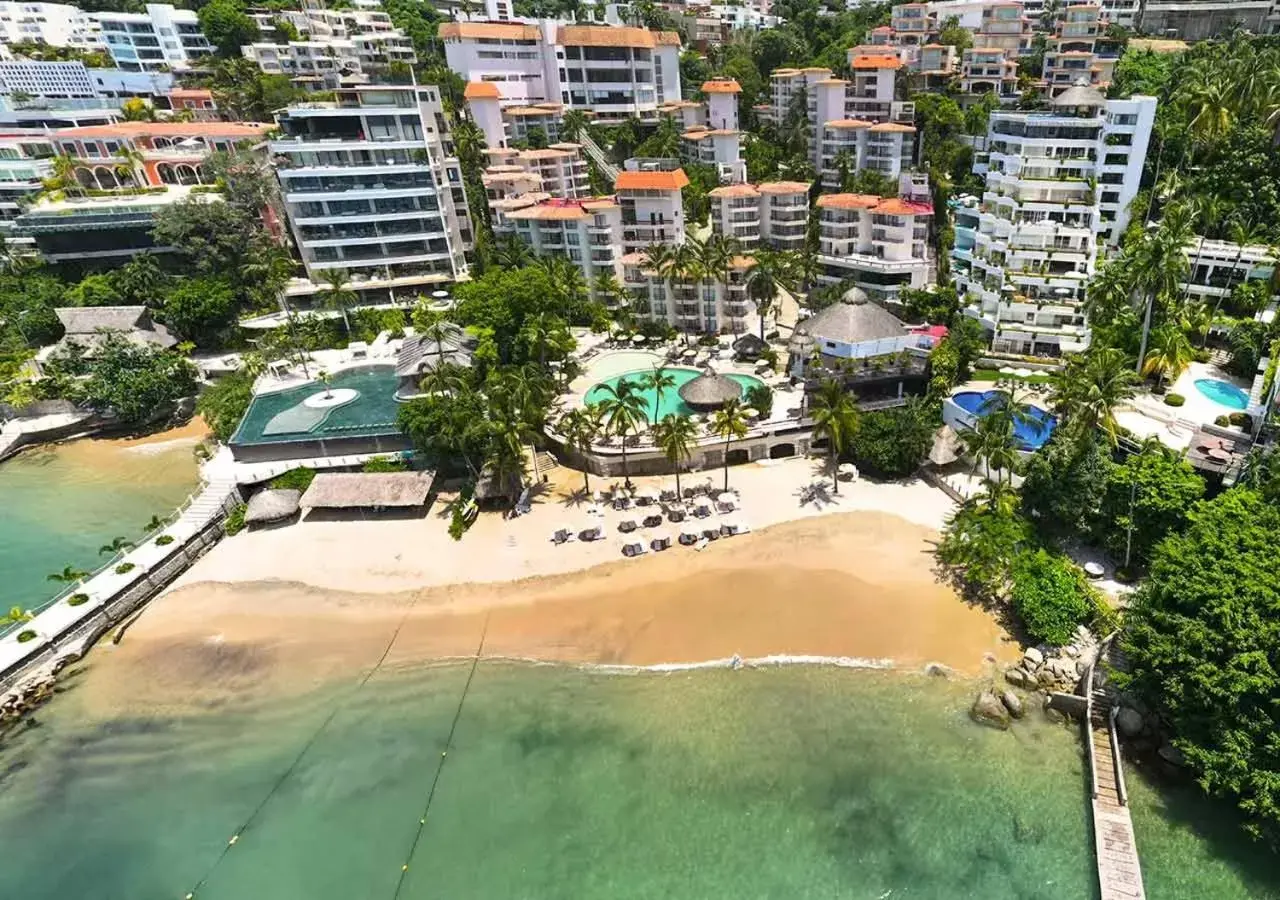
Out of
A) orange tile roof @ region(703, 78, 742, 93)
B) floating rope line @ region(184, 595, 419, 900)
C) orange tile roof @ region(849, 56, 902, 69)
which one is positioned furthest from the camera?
orange tile roof @ region(703, 78, 742, 93)

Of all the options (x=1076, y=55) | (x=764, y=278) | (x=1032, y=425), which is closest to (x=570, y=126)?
(x=764, y=278)

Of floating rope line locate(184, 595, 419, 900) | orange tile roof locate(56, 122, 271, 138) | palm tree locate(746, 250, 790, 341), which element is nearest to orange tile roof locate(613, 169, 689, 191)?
palm tree locate(746, 250, 790, 341)

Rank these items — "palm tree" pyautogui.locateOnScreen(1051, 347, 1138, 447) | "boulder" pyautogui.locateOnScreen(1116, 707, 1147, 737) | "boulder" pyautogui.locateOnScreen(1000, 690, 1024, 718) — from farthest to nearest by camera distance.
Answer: "palm tree" pyautogui.locateOnScreen(1051, 347, 1138, 447) < "boulder" pyautogui.locateOnScreen(1000, 690, 1024, 718) < "boulder" pyautogui.locateOnScreen(1116, 707, 1147, 737)

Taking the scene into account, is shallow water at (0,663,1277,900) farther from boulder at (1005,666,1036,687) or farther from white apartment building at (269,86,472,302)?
white apartment building at (269,86,472,302)

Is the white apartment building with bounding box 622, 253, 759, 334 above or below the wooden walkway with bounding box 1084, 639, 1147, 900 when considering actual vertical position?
above

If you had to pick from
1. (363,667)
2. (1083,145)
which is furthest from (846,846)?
(1083,145)

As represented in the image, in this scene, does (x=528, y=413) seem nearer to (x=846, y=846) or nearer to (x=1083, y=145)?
(x=846, y=846)

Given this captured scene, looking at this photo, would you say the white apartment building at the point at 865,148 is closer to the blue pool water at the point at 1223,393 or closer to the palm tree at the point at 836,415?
the blue pool water at the point at 1223,393

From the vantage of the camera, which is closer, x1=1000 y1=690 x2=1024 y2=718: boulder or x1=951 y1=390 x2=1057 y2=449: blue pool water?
x1=1000 y1=690 x2=1024 y2=718: boulder
